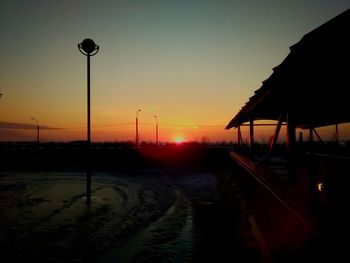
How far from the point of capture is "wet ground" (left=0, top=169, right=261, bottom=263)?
657 cm

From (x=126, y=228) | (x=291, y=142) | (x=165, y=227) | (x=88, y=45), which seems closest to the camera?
(x=291, y=142)

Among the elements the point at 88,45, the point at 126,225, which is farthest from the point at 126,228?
the point at 88,45

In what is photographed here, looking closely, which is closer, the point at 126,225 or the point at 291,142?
the point at 291,142

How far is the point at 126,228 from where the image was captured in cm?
885

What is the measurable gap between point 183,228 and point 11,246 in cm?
481

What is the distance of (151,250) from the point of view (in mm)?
7023

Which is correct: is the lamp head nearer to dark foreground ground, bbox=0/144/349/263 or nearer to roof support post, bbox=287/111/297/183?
dark foreground ground, bbox=0/144/349/263

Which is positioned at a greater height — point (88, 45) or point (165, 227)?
point (88, 45)

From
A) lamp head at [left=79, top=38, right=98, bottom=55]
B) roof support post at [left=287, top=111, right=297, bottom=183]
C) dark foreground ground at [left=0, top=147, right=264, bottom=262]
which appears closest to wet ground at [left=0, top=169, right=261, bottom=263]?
dark foreground ground at [left=0, top=147, right=264, bottom=262]

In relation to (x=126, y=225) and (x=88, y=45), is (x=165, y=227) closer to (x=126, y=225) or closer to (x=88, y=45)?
(x=126, y=225)

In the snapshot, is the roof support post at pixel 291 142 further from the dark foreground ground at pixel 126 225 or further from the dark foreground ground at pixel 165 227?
the dark foreground ground at pixel 126 225

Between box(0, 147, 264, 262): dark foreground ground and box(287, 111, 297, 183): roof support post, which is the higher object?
box(287, 111, 297, 183): roof support post

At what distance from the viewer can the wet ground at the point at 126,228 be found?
6.57m

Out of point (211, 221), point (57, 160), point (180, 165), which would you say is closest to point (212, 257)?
point (211, 221)
